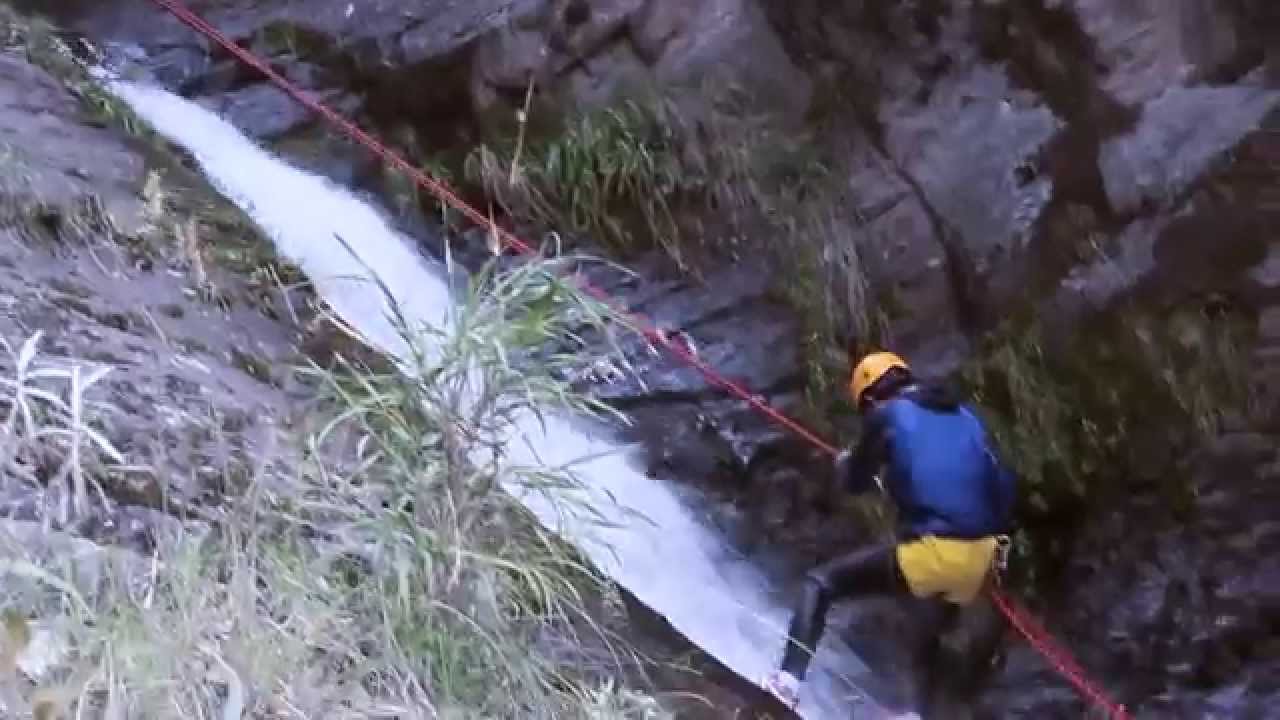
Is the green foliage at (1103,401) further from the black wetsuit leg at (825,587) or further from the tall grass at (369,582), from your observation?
the tall grass at (369,582)

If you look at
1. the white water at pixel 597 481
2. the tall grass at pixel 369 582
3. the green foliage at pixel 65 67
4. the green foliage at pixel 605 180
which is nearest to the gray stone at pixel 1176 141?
the green foliage at pixel 605 180

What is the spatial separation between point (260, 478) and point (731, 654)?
7.05ft

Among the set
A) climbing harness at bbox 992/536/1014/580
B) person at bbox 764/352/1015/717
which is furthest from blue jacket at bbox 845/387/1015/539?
climbing harness at bbox 992/536/1014/580

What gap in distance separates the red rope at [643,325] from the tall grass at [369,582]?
1348 mm

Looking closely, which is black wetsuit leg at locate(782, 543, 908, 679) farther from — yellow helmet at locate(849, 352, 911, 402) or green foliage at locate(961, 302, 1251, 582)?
green foliage at locate(961, 302, 1251, 582)

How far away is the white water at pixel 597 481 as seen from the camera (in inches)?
181

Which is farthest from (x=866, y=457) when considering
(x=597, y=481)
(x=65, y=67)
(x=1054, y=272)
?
(x=65, y=67)

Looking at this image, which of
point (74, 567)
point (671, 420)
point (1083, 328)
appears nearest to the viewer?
point (74, 567)

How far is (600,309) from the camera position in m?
4.03

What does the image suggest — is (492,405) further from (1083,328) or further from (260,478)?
(1083,328)

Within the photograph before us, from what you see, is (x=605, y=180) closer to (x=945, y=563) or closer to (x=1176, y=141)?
(x=1176, y=141)

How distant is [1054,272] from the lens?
17.4 ft

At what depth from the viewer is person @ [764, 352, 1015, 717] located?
417 cm

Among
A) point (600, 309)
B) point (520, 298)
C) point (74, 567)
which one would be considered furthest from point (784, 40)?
point (74, 567)
